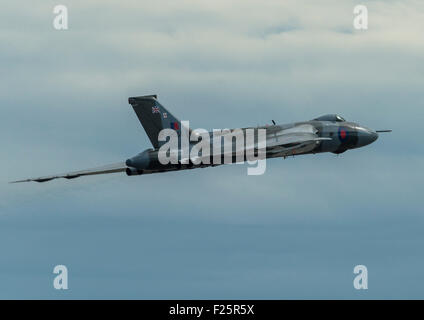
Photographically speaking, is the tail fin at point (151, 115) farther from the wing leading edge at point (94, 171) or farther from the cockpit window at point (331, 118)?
the cockpit window at point (331, 118)

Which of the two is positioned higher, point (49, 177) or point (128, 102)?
point (128, 102)

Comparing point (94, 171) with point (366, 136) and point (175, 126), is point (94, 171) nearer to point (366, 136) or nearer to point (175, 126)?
point (175, 126)

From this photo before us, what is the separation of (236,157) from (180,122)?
5.70 meters

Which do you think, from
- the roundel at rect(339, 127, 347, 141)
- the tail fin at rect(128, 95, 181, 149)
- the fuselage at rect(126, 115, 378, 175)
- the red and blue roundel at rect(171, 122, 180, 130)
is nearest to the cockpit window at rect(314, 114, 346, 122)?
the fuselage at rect(126, 115, 378, 175)

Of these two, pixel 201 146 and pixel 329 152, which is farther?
pixel 329 152

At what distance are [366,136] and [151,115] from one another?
22165mm

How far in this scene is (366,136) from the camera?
99.4m

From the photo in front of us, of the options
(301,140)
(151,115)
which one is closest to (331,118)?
(301,140)

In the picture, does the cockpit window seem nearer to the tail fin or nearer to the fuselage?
the fuselage

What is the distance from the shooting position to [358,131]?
3890 inches

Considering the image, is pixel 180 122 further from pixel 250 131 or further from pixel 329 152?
pixel 329 152

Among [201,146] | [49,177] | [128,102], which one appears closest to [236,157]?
[201,146]

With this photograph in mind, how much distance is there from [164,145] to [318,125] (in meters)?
15.9

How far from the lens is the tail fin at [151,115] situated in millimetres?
88812
